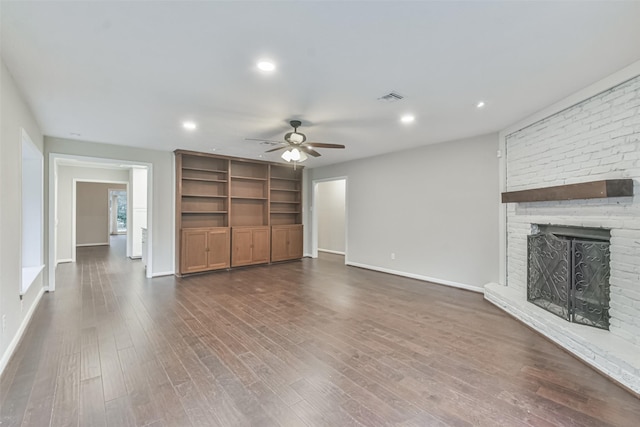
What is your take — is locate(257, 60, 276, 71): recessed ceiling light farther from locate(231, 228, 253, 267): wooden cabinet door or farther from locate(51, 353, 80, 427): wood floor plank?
locate(231, 228, 253, 267): wooden cabinet door

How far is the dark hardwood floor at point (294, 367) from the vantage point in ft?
6.30

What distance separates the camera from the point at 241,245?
22.1 feet

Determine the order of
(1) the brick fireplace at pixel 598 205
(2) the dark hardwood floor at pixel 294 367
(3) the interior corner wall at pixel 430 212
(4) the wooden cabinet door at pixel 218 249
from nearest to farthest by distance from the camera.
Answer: (2) the dark hardwood floor at pixel 294 367, (1) the brick fireplace at pixel 598 205, (3) the interior corner wall at pixel 430 212, (4) the wooden cabinet door at pixel 218 249

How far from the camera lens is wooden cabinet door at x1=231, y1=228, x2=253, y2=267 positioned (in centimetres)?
663

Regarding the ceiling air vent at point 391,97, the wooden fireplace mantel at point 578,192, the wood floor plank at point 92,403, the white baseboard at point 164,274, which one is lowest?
the wood floor plank at point 92,403

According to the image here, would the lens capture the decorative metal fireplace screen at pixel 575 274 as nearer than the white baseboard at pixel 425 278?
Yes

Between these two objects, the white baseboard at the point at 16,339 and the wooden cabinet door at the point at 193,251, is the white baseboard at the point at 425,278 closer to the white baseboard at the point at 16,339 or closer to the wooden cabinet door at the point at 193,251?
the wooden cabinet door at the point at 193,251

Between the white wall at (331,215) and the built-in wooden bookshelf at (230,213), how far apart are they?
60.8 inches

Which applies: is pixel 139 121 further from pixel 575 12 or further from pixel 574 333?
pixel 574 333

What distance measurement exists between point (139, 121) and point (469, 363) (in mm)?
4769

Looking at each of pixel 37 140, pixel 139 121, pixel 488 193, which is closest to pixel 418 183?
pixel 488 193

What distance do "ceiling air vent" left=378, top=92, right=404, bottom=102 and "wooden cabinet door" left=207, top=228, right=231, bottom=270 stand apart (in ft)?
15.1

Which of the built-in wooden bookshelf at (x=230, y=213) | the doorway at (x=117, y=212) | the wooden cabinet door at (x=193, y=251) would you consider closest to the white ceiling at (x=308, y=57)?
the built-in wooden bookshelf at (x=230, y=213)

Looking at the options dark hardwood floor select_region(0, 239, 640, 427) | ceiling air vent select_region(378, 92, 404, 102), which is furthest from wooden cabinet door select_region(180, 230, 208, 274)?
ceiling air vent select_region(378, 92, 404, 102)
